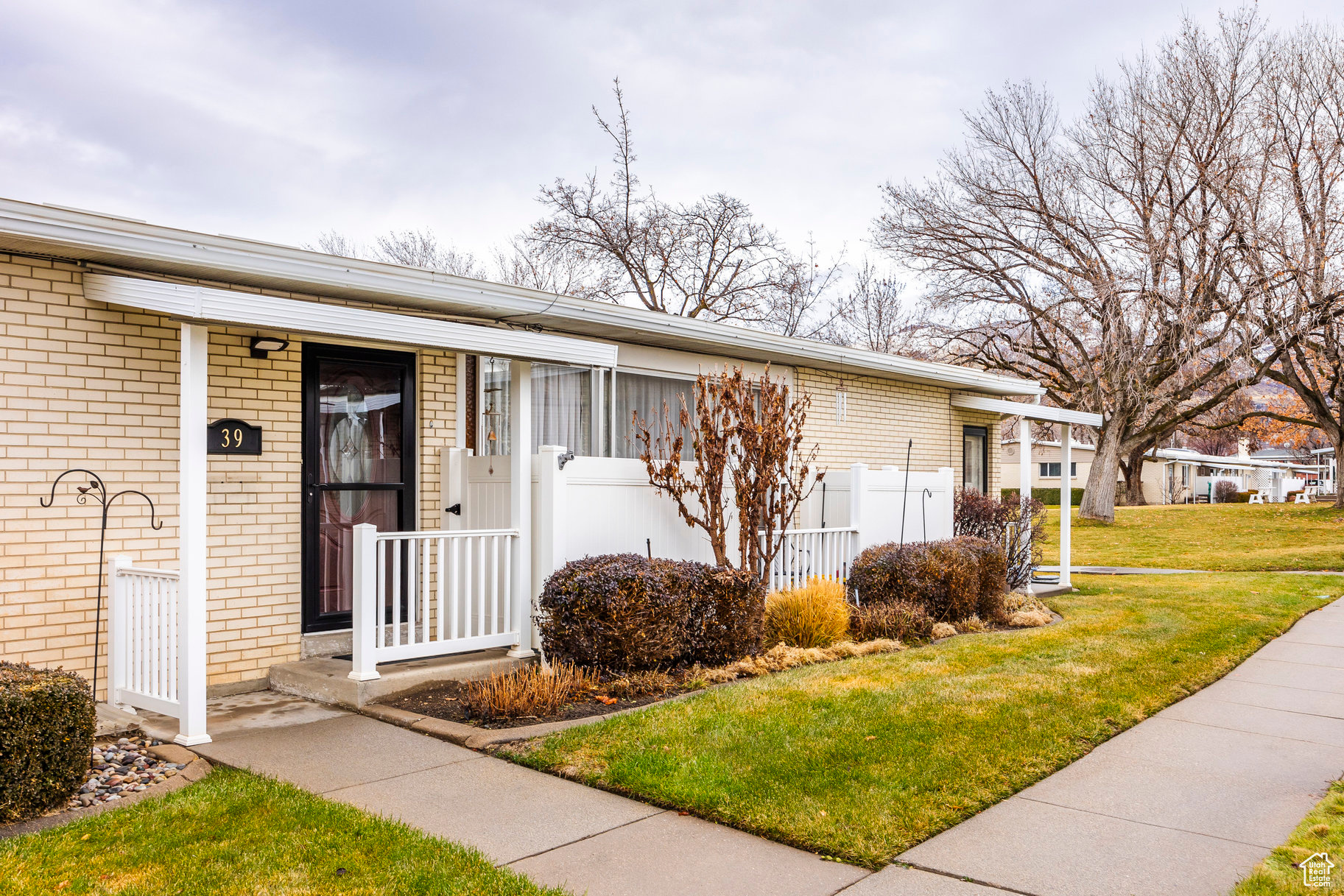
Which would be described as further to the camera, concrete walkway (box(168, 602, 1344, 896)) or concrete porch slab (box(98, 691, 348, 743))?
concrete porch slab (box(98, 691, 348, 743))

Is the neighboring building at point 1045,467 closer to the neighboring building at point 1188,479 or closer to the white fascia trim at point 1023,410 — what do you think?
the neighboring building at point 1188,479

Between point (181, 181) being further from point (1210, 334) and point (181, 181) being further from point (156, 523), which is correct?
point (1210, 334)

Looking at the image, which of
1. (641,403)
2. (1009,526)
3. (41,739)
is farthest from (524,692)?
(1009,526)

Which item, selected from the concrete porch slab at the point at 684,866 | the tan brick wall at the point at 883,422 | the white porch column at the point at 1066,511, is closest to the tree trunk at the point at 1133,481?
the tan brick wall at the point at 883,422

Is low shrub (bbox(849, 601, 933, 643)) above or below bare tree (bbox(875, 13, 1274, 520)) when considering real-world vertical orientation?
below

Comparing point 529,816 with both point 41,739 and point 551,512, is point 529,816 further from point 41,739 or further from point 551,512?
point 551,512

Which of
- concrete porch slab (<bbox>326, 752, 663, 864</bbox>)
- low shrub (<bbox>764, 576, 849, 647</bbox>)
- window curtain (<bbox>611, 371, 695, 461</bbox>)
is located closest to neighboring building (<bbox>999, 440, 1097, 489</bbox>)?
window curtain (<bbox>611, 371, 695, 461</bbox>)

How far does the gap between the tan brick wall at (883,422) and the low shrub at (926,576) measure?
2.01 m

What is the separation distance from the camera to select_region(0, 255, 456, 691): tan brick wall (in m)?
5.53

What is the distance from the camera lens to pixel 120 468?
5945 mm

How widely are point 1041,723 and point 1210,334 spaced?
19.0 metres

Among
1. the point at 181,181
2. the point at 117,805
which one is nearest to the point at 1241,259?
the point at 117,805

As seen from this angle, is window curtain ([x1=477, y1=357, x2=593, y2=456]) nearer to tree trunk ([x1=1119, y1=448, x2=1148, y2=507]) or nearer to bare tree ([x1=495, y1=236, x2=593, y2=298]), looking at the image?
bare tree ([x1=495, y1=236, x2=593, y2=298])

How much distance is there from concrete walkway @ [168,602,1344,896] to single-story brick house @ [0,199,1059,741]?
1.00 metres
